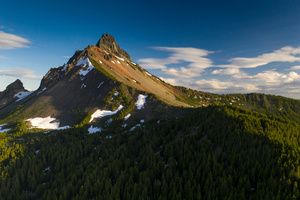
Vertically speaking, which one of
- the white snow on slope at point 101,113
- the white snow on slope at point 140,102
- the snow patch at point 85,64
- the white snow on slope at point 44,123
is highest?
the snow patch at point 85,64

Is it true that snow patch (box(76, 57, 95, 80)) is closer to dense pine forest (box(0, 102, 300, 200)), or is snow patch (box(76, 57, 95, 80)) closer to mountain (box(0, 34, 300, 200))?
mountain (box(0, 34, 300, 200))

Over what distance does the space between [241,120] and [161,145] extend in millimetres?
33683

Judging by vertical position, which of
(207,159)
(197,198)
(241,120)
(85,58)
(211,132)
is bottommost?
(197,198)

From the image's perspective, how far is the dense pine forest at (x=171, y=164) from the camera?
119 feet

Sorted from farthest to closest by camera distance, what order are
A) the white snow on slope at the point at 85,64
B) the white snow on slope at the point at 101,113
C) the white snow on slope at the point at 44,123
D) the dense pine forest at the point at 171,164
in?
the white snow on slope at the point at 85,64 → the white snow on slope at the point at 101,113 → the white snow on slope at the point at 44,123 → the dense pine forest at the point at 171,164

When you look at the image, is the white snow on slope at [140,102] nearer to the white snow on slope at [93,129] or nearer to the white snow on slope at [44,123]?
the white snow on slope at [93,129]

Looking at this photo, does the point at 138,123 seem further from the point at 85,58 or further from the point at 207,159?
the point at 85,58

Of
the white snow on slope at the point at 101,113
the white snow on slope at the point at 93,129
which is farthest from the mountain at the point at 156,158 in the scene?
the white snow on slope at the point at 93,129

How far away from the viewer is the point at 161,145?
60938 millimetres

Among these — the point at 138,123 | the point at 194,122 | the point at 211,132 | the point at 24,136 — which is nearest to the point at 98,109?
the point at 138,123

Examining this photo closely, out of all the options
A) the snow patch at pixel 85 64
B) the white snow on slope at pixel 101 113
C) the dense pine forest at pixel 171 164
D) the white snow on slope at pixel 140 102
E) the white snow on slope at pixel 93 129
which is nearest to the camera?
the dense pine forest at pixel 171 164

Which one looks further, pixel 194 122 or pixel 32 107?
pixel 32 107

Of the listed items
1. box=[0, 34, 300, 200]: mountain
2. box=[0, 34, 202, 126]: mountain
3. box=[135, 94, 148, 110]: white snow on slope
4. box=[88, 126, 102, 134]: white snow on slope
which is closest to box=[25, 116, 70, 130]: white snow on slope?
box=[0, 34, 300, 200]: mountain

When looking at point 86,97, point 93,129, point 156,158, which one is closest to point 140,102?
point 93,129
